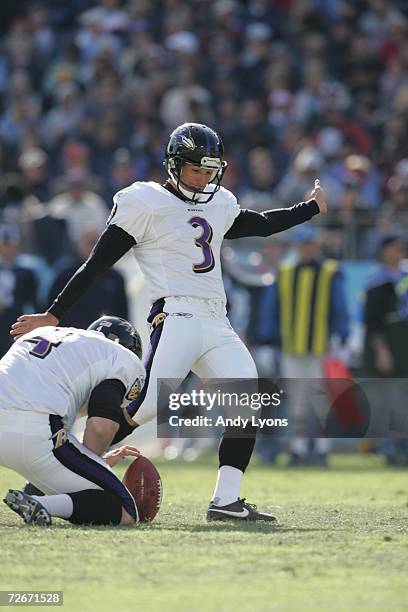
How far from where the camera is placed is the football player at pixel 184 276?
6711 millimetres

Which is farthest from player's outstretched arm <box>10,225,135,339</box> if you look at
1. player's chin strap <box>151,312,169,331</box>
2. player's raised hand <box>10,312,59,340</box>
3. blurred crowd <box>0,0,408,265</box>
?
blurred crowd <box>0,0,408,265</box>

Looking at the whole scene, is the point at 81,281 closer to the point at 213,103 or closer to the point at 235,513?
the point at 235,513

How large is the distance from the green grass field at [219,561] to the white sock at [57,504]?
0.09m

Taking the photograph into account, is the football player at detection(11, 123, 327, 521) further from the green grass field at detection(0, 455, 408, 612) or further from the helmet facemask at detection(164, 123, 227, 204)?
the green grass field at detection(0, 455, 408, 612)

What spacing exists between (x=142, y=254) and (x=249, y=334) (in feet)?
19.2

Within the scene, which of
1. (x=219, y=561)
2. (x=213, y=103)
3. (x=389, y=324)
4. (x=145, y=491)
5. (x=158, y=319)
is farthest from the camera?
(x=213, y=103)

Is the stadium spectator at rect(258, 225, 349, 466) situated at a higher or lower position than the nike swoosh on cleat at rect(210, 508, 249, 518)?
higher

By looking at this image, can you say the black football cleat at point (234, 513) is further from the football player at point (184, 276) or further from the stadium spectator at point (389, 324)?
the stadium spectator at point (389, 324)

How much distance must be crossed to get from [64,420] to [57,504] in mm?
408

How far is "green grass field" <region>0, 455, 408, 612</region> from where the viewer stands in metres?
4.45

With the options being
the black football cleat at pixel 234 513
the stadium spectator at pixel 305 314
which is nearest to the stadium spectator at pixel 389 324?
the stadium spectator at pixel 305 314

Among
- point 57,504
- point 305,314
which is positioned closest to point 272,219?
point 57,504

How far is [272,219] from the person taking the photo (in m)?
7.40

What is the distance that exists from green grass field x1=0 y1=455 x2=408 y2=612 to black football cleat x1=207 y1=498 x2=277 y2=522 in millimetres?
92
